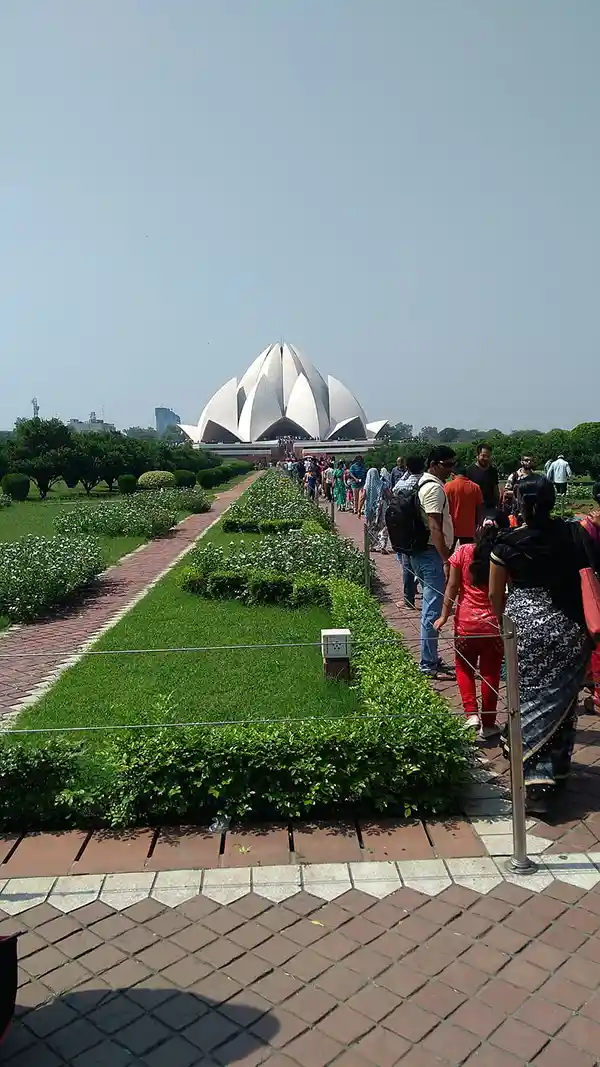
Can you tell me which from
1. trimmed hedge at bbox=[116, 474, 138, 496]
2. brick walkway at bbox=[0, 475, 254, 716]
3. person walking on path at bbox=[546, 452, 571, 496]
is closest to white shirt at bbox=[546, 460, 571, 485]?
person walking on path at bbox=[546, 452, 571, 496]

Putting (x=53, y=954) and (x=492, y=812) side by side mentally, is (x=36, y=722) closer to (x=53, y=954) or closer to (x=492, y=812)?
(x=53, y=954)

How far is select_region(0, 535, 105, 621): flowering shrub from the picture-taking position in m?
7.21

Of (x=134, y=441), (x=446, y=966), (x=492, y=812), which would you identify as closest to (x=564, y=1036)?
(x=446, y=966)

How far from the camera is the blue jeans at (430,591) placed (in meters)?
4.76

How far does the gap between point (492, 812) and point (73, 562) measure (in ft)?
19.6

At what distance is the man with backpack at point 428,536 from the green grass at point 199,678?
725 mm

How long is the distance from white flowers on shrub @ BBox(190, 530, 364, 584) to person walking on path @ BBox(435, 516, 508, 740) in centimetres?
339

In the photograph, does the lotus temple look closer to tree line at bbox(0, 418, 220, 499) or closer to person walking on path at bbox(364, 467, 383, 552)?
tree line at bbox(0, 418, 220, 499)

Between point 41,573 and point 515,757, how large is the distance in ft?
19.1

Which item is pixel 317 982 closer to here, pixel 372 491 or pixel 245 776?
pixel 245 776

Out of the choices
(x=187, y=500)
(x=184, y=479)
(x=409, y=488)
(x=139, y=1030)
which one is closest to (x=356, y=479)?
(x=187, y=500)

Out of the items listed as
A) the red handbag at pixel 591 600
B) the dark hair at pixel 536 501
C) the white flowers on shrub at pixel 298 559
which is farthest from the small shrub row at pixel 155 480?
the red handbag at pixel 591 600

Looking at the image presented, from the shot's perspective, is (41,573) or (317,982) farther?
(41,573)

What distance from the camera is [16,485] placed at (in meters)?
22.3
